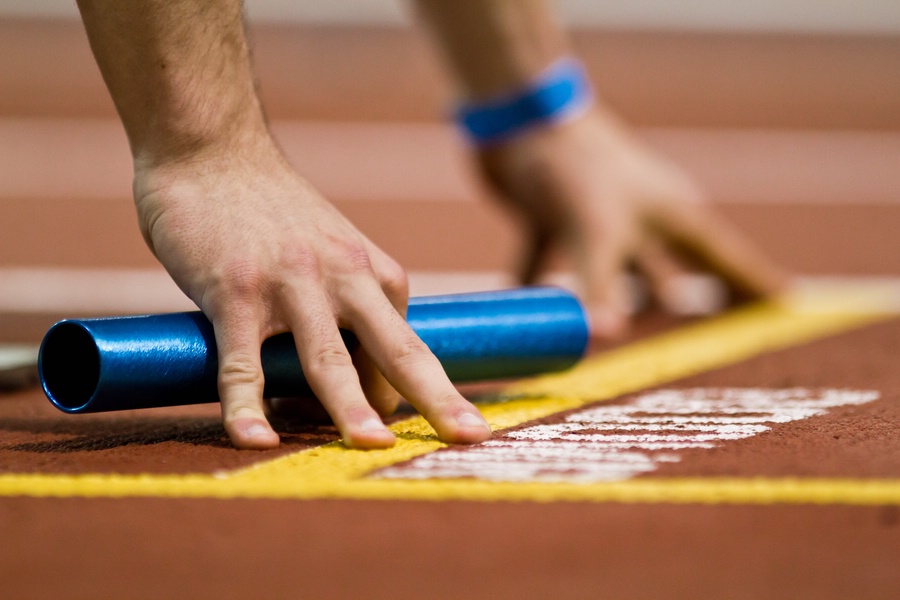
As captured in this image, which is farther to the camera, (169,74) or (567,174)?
(567,174)

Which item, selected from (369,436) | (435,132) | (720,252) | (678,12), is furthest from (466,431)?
(678,12)

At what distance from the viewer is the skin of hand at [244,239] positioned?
1.60 m

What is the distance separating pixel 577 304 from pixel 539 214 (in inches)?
48.5

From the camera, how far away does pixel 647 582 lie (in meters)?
1.09

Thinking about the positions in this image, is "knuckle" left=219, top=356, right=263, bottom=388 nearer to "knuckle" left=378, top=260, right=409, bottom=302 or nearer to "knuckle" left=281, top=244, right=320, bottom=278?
Answer: "knuckle" left=281, top=244, right=320, bottom=278

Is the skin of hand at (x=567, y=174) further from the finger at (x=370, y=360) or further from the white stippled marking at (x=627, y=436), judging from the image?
the finger at (x=370, y=360)

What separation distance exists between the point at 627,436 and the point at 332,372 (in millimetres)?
394

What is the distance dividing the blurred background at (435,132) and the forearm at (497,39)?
0.28 m

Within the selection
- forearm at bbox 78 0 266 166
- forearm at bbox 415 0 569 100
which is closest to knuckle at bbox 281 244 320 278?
forearm at bbox 78 0 266 166

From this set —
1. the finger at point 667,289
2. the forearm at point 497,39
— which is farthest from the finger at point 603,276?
the forearm at point 497,39

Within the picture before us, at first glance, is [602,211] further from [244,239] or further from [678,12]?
[678,12]

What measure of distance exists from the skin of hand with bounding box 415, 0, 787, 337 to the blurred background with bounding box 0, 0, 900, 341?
314mm

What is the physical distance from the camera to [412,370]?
162 cm

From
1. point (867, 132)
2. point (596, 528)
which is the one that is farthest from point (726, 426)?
point (867, 132)
